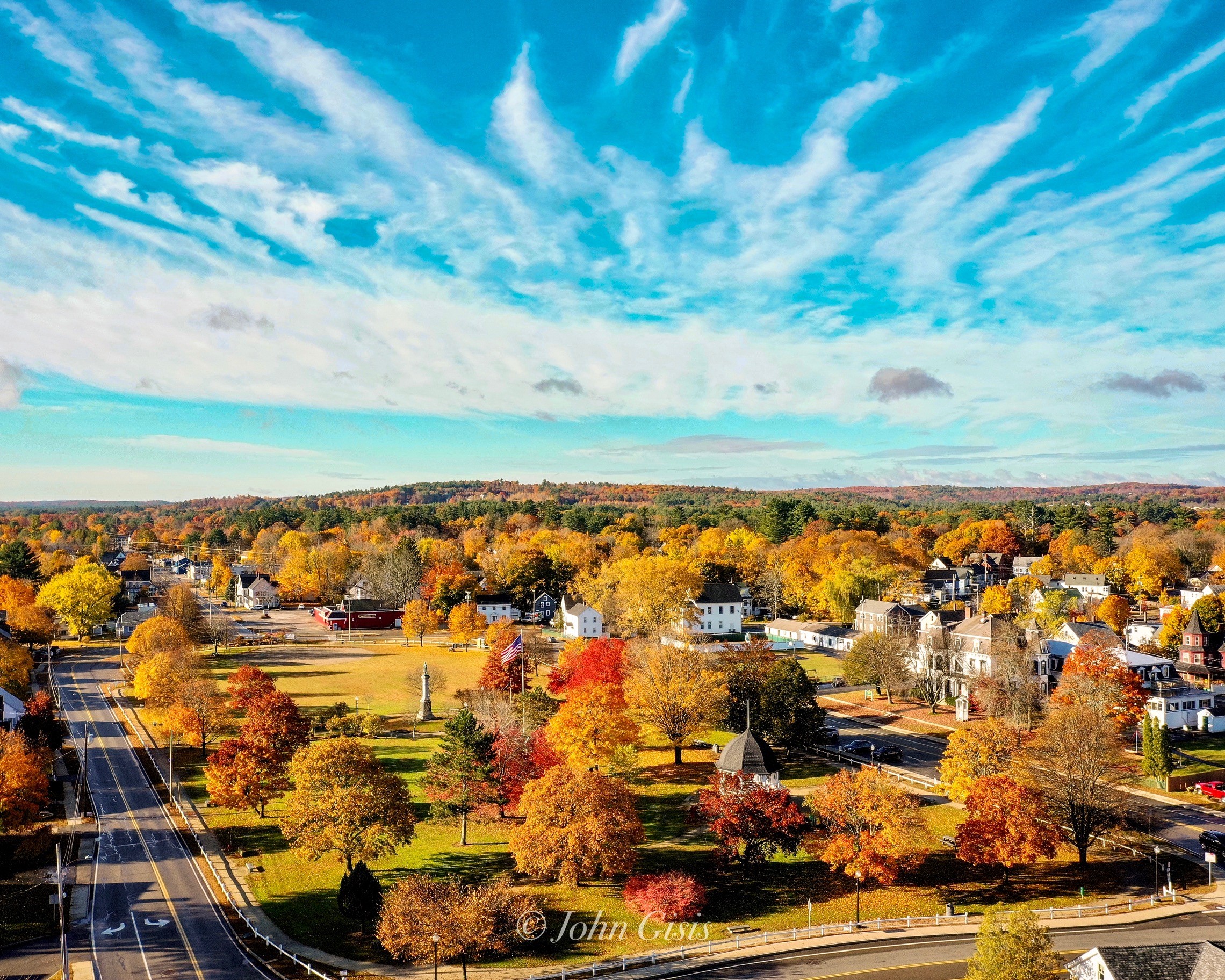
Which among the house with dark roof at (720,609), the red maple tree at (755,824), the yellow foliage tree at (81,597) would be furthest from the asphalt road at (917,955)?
the yellow foliage tree at (81,597)

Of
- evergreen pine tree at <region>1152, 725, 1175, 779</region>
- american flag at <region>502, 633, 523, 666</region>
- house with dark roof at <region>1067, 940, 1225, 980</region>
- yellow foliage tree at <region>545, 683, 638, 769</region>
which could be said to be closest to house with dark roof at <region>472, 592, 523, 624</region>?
american flag at <region>502, 633, 523, 666</region>

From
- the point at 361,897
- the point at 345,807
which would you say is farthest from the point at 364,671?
the point at 361,897

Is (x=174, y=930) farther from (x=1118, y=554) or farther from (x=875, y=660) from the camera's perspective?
(x=1118, y=554)

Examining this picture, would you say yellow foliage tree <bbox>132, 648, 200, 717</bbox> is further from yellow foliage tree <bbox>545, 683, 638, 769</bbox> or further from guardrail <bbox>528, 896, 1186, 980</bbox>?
guardrail <bbox>528, 896, 1186, 980</bbox>

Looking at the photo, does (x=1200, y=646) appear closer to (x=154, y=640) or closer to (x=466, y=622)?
(x=466, y=622)

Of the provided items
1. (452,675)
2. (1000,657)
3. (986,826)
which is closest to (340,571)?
(452,675)

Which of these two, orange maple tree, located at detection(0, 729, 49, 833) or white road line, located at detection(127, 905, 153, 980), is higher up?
orange maple tree, located at detection(0, 729, 49, 833)
